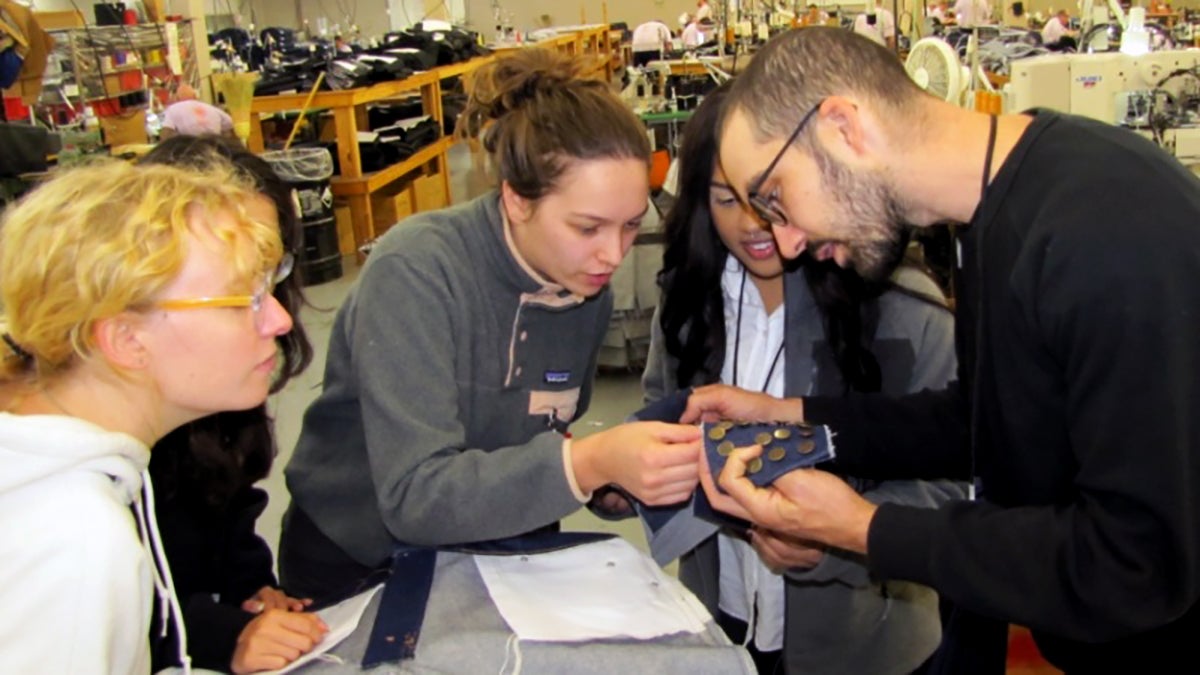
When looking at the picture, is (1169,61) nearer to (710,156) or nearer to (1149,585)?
(710,156)

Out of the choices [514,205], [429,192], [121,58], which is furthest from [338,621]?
[429,192]

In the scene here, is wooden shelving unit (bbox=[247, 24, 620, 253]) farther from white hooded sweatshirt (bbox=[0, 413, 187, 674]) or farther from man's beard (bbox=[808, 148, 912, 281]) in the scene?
white hooded sweatshirt (bbox=[0, 413, 187, 674])

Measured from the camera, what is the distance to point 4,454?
91 centimetres

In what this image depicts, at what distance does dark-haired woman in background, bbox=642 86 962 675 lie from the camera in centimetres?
148

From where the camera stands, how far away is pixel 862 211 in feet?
3.87

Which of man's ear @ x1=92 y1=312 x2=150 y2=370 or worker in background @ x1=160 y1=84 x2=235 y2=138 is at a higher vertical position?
worker in background @ x1=160 y1=84 x2=235 y2=138

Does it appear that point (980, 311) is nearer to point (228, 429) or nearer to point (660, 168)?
point (228, 429)

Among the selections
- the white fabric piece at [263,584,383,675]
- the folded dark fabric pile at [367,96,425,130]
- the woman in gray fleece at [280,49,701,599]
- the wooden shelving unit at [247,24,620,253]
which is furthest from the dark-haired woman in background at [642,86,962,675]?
the folded dark fabric pile at [367,96,425,130]

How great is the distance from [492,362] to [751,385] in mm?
481

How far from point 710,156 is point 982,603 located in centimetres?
82

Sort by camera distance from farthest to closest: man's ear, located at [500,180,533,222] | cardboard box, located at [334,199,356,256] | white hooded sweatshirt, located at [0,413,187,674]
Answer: cardboard box, located at [334,199,356,256] → man's ear, located at [500,180,533,222] → white hooded sweatshirt, located at [0,413,187,674]

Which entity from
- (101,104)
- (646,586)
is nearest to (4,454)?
(646,586)

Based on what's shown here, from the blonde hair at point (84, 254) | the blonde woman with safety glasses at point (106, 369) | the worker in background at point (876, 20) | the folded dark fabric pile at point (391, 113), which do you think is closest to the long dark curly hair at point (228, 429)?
the blonde woman with safety glasses at point (106, 369)

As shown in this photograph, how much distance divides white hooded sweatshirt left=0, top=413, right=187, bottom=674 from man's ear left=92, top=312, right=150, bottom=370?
0.09 metres
